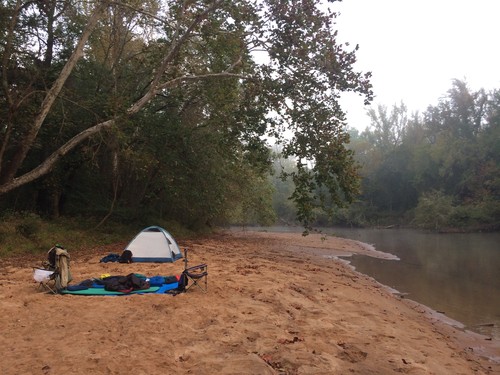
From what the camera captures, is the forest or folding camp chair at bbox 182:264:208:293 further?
the forest

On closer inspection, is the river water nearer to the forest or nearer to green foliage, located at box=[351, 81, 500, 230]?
the forest

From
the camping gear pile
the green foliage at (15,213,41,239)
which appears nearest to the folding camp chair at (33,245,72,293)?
the camping gear pile

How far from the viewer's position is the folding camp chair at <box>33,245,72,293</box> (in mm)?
7145

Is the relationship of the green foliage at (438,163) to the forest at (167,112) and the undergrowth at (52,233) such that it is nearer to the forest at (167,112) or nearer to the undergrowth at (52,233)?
the forest at (167,112)

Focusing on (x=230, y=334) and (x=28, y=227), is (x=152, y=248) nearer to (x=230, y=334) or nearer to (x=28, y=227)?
(x=28, y=227)

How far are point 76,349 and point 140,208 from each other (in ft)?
52.2

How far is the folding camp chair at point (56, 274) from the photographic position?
23.4 feet

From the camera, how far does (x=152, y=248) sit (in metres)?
11.1

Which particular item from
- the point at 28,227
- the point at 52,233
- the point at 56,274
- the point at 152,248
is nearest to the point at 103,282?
the point at 56,274

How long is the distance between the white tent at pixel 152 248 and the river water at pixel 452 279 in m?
6.40

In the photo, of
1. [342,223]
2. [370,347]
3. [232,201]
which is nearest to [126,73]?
[232,201]

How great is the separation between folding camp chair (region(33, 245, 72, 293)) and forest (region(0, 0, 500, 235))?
5.77 m

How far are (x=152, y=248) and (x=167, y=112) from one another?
8989mm

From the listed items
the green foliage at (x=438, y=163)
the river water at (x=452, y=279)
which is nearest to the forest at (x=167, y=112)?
the river water at (x=452, y=279)
